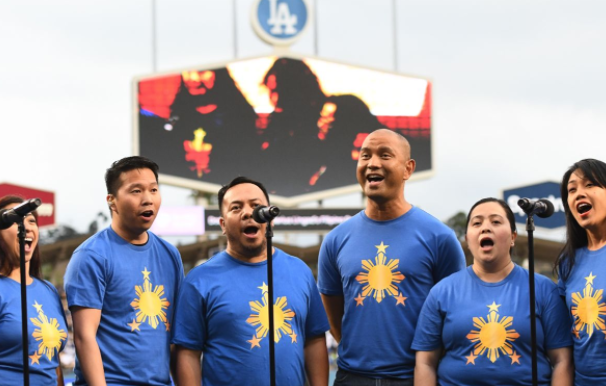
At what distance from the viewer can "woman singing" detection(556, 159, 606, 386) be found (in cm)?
441

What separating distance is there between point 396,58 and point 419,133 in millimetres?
3183

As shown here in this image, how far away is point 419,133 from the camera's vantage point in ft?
81.7

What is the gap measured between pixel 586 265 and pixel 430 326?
79cm

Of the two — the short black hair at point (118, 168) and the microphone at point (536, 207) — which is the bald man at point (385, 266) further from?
the short black hair at point (118, 168)

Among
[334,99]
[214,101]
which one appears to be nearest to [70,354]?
[214,101]

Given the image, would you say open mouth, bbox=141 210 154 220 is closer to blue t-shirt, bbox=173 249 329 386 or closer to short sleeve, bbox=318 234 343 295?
blue t-shirt, bbox=173 249 329 386

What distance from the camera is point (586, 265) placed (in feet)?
15.0

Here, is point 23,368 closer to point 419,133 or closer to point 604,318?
point 604,318

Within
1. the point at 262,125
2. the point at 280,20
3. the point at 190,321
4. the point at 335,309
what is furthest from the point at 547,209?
the point at 280,20

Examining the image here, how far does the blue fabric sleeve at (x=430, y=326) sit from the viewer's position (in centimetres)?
465

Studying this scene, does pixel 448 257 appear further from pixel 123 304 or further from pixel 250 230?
pixel 123 304

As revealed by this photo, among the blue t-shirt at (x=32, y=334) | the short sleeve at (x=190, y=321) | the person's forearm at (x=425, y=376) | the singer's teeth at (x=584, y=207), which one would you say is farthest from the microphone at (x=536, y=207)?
the blue t-shirt at (x=32, y=334)

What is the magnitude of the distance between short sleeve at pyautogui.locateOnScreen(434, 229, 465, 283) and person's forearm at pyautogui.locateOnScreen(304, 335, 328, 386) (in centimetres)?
Answer: 68

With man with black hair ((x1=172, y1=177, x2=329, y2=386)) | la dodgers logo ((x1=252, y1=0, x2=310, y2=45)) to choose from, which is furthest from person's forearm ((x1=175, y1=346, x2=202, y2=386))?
la dodgers logo ((x1=252, y1=0, x2=310, y2=45))
